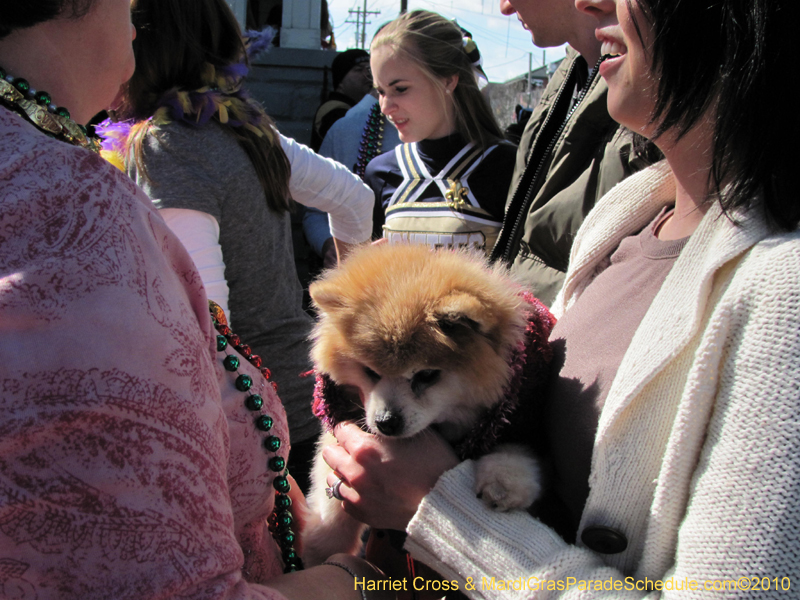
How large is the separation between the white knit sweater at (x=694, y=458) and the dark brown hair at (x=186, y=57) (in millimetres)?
1629

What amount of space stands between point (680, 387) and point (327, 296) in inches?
40.2

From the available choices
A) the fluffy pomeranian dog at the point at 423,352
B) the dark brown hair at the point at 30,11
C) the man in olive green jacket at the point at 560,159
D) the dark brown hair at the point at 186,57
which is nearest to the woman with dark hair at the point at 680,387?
the fluffy pomeranian dog at the point at 423,352

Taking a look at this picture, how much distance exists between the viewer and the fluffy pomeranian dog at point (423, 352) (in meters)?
1.47

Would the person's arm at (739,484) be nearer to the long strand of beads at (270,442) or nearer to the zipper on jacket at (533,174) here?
the long strand of beads at (270,442)

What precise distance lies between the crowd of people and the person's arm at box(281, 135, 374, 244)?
125cm

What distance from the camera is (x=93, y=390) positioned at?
711mm

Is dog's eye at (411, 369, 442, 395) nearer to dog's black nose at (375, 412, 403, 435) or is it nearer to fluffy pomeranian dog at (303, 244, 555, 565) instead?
fluffy pomeranian dog at (303, 244, 555, 565)

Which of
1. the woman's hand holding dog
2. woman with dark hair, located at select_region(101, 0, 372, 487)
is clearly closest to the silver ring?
the woman's hand holding dog

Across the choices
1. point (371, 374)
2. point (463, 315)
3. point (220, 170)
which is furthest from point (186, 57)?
point (463, 315)

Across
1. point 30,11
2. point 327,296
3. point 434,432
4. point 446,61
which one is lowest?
point 434,432

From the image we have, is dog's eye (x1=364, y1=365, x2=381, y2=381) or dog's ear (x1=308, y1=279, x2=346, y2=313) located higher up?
dog's ear (x1=308, y1=279, x2=346, y2=313)

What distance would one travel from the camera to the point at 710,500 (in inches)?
34.4

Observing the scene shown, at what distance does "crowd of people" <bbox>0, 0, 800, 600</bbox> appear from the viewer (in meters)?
0.71

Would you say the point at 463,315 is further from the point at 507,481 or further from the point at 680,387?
the point at 680,387
